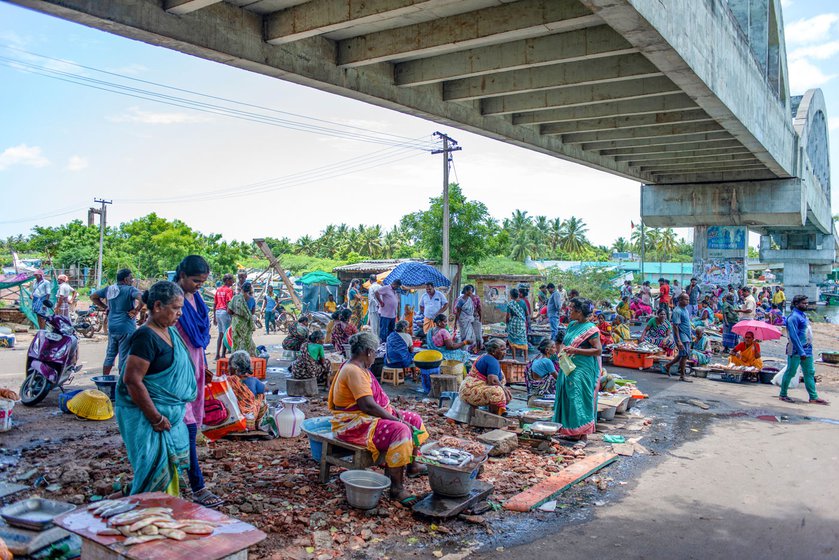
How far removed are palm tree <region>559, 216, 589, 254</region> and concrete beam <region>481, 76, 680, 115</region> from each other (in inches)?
2497

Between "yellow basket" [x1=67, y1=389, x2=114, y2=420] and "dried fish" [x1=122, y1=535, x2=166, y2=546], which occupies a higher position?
"dried fish" [x1=122, y1=535, x2=166, y2=546]

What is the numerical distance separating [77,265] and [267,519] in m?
36.7

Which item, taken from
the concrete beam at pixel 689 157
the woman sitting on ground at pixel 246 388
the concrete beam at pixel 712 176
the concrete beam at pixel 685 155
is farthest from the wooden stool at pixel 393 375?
the concrete beam at pixel 712 176

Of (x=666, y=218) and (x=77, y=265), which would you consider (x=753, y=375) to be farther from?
(x=77, y=265)

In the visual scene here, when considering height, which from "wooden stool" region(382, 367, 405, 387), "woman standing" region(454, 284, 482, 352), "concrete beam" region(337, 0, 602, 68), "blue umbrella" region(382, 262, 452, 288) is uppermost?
"concrete beam" region(337, 0, 602, 68)

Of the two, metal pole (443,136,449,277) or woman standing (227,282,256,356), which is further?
metal pole (443,136,449,277)

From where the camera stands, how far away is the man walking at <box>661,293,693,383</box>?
463 inches

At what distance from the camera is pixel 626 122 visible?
1130cm

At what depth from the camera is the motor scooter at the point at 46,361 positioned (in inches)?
302

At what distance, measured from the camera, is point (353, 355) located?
5.18m

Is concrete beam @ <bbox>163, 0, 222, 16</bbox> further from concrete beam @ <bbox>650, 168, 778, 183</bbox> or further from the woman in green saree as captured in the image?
concrete beam @ <bbox>650, 168, 778, 183</bbox>

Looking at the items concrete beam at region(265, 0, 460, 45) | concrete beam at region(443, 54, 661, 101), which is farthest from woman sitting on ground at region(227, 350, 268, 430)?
concrete beam at region(443, 54, 661, 101)

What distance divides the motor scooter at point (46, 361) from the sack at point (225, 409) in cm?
283

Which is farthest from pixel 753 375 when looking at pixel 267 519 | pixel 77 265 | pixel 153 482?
pixel 77 265
